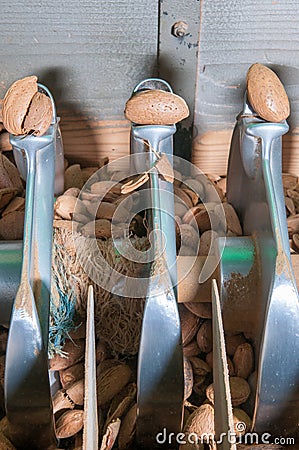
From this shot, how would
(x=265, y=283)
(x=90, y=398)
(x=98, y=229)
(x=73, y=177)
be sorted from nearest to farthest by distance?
1. (x=90, y=398)
2. (x=265, y=283)
3. (x=98, y=229)
4. (x=73, y=177)

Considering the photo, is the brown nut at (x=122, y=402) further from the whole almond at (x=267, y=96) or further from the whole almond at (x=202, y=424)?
the whole almond at (x=267, y=96)

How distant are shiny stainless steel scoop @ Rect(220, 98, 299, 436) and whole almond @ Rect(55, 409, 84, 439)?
203 millimetres

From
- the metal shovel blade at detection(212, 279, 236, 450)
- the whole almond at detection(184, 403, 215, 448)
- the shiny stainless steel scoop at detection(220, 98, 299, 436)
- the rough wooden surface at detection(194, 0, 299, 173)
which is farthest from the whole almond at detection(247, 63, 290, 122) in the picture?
the whole almond at detection(184, 403, 215, 448)

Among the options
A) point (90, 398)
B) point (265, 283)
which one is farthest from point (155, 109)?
point (90, 398)

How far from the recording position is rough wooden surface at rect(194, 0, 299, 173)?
32.2 inches

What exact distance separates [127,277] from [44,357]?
0.17 m

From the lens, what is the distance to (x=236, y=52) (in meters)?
0.86

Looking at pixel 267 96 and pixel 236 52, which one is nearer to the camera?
pixel 267 96

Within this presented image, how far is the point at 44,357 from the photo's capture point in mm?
626

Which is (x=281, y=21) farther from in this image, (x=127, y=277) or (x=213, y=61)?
(x=127, y=277)

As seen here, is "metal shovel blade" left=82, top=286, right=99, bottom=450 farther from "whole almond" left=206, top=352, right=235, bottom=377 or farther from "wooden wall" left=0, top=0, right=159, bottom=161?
"wooden wall" left=0, top=0, right=159, bottom=161

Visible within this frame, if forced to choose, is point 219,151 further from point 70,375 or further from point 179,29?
point 70,375

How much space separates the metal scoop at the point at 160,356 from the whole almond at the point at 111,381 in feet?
0.24

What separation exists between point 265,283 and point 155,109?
237mm
